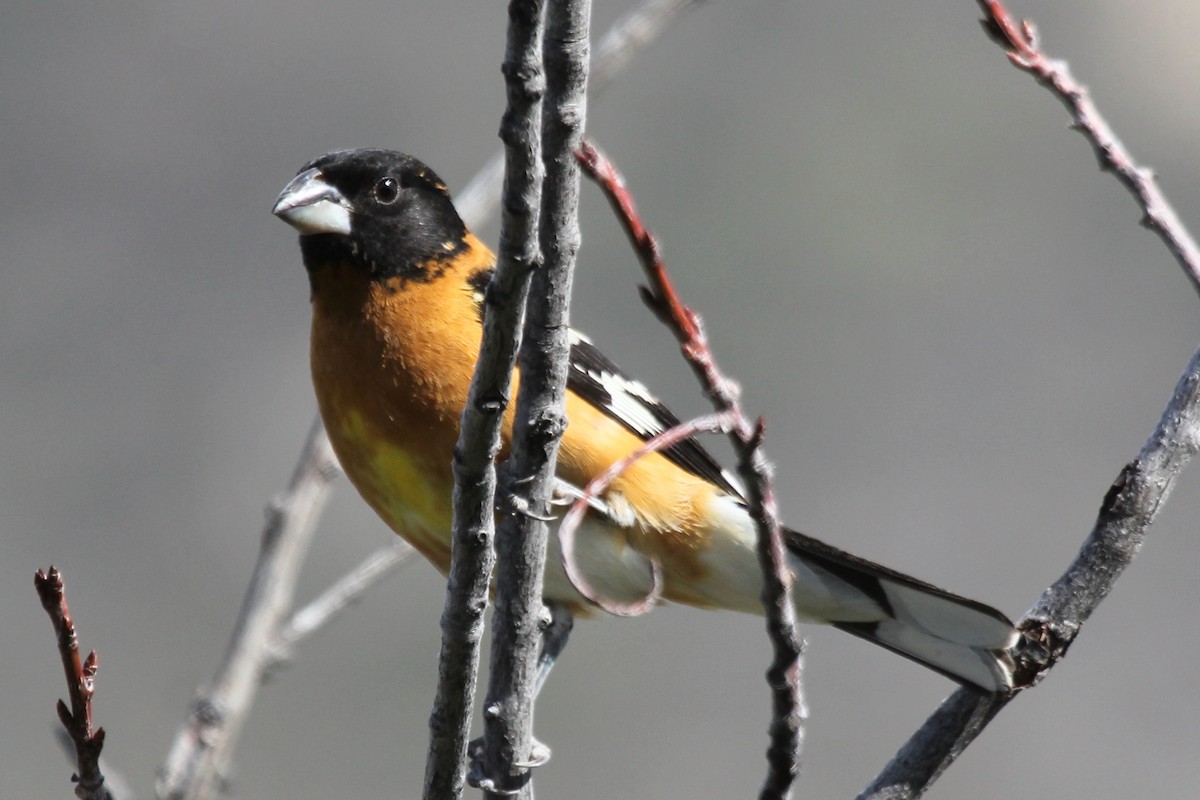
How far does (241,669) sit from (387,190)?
1164 millimetres

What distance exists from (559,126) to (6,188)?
7841 mm

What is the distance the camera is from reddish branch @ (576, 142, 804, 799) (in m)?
1.23

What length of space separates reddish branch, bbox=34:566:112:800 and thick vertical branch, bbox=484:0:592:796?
19.9 inches

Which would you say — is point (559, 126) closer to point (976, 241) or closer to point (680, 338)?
point (680, 338)

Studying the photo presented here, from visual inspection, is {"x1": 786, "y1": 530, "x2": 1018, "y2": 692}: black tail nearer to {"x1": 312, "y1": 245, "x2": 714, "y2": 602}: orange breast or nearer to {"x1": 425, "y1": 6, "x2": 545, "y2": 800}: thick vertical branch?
{"x1": 312, "y1": 245, "x2": 714, "y2": 602}: orange breast

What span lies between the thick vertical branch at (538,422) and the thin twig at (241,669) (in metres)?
0.48

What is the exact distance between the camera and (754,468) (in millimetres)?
1399

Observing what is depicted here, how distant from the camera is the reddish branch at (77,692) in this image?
→ 1.44 m

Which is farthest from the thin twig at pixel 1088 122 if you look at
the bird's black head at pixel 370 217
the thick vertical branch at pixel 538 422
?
the bird's black head at pixel 370 217

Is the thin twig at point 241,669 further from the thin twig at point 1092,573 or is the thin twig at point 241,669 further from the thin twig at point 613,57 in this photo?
the thin twig at point 1092,573

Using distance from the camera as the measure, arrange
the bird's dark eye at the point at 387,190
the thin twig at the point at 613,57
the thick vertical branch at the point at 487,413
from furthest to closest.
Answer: the bird's dark eye at the point at 387,190 → the thin twig at the point at 613,57 → the thick vertical branch at the point at 487,413

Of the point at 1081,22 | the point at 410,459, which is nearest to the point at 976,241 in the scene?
the point at 1081,22

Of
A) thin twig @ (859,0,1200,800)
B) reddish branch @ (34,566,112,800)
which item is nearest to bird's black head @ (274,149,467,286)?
thin twig @ (859,0,1200,800)

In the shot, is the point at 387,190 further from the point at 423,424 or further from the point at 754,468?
the point at 754,468
